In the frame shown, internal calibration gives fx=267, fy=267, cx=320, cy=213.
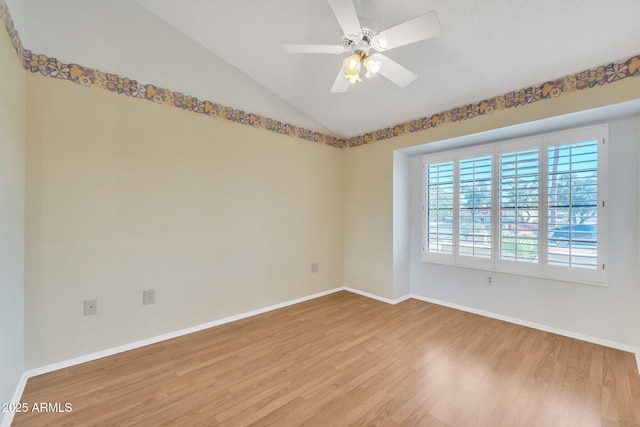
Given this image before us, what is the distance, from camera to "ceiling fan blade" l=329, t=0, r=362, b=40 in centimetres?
147

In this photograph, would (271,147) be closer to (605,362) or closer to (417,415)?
(417,415)

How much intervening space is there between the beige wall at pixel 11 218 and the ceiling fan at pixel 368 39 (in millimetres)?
1773

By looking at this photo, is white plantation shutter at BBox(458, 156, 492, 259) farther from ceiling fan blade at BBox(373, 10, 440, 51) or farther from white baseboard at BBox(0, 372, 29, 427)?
white baseboard at BBox(0, 372, 29, 427)

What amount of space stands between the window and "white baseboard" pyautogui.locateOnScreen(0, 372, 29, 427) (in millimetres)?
4001

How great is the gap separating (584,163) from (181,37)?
4.13 meters

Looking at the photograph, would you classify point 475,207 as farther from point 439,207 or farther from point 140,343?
point 140,343

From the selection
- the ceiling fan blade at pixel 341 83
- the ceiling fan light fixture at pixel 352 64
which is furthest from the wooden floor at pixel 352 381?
the ceiling fan blade at pixel 341 83

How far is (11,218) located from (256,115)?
233 centimetres

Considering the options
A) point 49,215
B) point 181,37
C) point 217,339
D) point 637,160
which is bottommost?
point 217,339

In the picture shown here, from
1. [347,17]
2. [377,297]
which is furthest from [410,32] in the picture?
[377,297]

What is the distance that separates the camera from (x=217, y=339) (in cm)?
262

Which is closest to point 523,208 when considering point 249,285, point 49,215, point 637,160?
point 637,160

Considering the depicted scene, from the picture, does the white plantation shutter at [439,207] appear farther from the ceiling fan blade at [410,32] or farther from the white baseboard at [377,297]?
the ceiling fan blade at [410,32]

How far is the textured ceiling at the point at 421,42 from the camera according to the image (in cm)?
190
